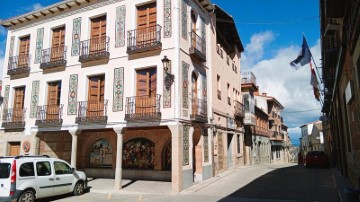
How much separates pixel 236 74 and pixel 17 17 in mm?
15866

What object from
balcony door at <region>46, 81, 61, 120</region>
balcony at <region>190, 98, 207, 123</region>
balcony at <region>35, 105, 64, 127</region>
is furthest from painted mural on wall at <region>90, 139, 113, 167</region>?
balcony at <region>190, 98, 207, 123</region>

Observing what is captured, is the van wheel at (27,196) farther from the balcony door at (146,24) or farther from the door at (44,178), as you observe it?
the balcony door at (146,24)

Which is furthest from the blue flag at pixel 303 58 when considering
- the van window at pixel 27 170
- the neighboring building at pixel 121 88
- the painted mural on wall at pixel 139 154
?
the van window at pixel 27 170

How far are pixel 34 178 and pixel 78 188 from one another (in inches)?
92.9

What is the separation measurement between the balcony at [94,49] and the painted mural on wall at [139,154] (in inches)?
198

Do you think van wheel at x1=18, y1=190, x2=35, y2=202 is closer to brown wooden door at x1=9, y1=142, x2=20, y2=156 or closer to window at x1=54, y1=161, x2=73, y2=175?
window at x1=54, y1=161, x2=73, y2=175

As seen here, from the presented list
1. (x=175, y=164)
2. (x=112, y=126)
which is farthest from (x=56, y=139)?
(x=175, y=164)

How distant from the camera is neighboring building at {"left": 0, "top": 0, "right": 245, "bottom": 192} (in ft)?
45.0

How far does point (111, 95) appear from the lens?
48.5 ft

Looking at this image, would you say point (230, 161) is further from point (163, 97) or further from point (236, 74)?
point (163, 97)

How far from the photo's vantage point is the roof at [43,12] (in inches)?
660

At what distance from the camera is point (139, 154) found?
55.3 feet

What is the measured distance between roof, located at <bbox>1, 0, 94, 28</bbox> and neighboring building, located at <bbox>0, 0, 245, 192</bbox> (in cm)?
7

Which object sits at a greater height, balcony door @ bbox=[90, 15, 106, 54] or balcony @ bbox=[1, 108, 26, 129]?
balcony door @ bbox=[90, 15, 106, 54]
